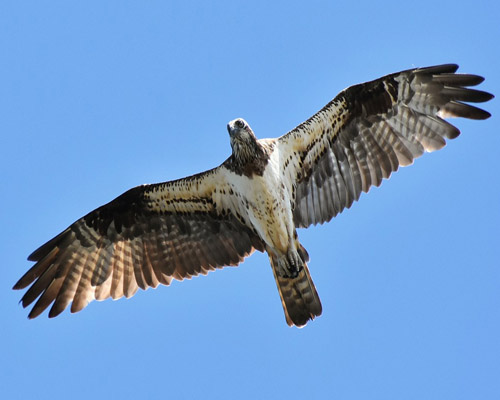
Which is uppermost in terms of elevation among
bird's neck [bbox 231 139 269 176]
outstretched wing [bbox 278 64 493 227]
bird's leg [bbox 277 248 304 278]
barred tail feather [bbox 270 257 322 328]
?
outstretched wing [bbox 278 64 493 227]

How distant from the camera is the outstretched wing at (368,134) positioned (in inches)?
470

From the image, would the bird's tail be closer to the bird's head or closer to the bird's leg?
the bird's leg

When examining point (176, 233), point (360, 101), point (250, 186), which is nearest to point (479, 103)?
point (360, 101)

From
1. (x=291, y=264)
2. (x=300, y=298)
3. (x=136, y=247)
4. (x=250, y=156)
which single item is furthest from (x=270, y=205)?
(x=136, y=247)

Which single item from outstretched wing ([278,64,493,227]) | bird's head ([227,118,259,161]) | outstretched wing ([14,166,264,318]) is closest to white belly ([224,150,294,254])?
bird's head ([227,118,259,161])

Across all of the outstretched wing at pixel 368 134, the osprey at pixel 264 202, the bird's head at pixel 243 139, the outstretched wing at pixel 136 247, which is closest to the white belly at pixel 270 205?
the osprey at pixel 264 202

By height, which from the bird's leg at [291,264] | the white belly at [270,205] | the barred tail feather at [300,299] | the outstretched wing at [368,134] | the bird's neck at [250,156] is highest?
the outstretched wing at [368,134]

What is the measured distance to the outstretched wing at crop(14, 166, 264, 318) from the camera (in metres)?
12.5

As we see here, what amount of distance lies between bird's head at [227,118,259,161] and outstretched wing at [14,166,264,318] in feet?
3.81

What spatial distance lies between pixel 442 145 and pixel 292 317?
3.10 m

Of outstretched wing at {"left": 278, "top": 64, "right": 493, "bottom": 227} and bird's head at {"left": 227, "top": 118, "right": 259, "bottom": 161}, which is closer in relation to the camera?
bird's head at {"left": 227, "top": 118, "right": 259, "bottom": 161}

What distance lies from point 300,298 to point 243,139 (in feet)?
7.54

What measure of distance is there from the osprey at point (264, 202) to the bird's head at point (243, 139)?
0.01 metres

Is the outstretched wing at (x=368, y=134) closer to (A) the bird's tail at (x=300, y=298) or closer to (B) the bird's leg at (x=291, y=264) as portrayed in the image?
(B) the bird's leg at (x=291, y=264)
